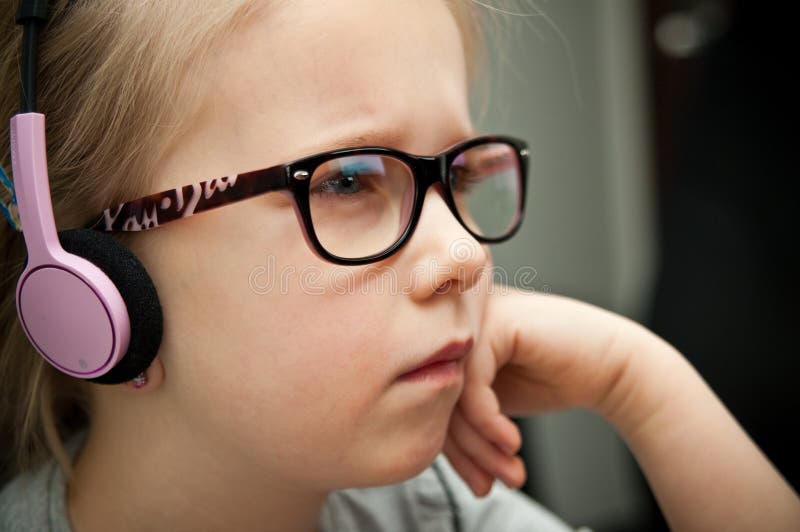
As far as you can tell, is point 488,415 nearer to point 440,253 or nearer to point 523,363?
point 523,363

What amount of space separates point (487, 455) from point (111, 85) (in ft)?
2.27

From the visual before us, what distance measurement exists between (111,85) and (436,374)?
0.49 m

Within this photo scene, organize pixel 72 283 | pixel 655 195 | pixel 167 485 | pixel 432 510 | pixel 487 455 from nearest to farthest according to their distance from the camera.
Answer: pixel 72 283
pixel 167 485
pixel 487 455
pixel 432 510
pixel 655 195

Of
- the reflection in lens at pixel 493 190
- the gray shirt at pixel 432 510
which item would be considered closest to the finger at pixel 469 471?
the gray shirt at pixel 432 510

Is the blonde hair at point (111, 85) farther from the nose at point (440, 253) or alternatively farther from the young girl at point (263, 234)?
the nose at point (440, 253)

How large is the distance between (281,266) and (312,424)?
0.18 metres

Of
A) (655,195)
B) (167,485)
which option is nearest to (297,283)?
(167,485)

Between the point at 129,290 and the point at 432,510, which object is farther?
the point at 432,510

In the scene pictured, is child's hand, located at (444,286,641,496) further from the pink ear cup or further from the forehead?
the pink ear cup

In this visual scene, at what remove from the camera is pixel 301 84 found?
713 mm

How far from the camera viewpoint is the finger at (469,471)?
0.98m

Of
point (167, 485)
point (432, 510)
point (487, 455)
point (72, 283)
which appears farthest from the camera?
point (432, 510)

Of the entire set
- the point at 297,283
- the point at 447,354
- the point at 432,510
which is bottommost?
the point at 432,510

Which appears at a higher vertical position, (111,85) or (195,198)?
(111,85)
